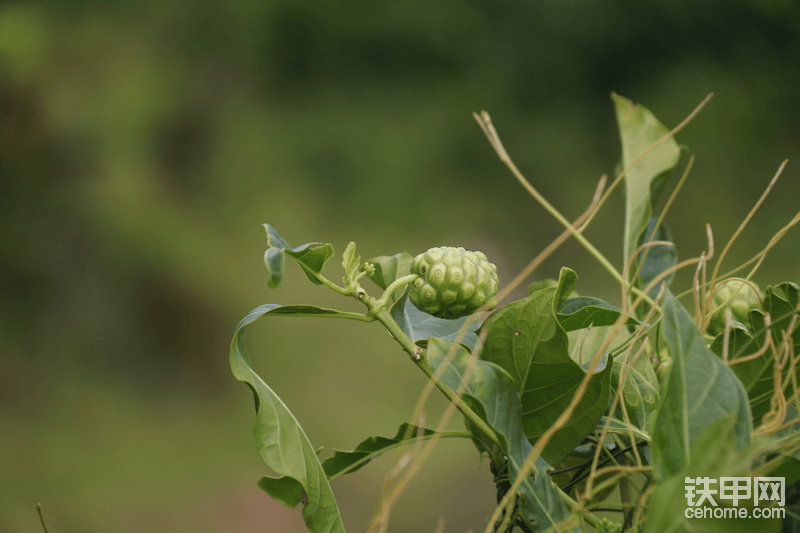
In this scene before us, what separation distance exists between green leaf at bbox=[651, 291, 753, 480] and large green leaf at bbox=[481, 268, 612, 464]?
0.03 metres

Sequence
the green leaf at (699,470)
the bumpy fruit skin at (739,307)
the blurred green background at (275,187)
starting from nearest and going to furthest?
1. the green leaf at (699,470)
2. the bumpy fruit skin at (739,307)
3. the blurred green background at (275,187)

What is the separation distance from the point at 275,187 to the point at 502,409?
2.60 ft

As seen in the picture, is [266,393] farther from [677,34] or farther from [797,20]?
[797,20]

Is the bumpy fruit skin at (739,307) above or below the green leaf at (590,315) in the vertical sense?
below

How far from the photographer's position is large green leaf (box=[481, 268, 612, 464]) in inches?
5.1

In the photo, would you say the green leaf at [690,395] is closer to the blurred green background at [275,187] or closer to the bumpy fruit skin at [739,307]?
the bumpy fruit skin at [739,307]

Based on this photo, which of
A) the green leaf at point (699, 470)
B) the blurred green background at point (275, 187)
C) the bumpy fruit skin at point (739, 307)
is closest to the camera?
the green leaf at point (699, 470)

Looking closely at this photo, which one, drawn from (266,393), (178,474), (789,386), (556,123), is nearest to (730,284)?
(789,386)

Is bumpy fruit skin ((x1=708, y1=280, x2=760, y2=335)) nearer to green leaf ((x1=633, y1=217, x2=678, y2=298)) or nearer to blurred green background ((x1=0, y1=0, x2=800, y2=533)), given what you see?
green leaf ((x1=633, y1=217, x2=678, y2=298))

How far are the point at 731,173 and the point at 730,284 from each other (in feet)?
2.53

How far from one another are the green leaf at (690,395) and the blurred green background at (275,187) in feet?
2.42

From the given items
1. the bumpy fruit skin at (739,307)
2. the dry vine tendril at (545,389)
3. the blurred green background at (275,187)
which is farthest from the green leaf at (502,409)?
the blurred green background at (275,187)

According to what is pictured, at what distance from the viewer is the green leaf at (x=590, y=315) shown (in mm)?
146

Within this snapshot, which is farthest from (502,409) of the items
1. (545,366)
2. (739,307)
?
(739,307)
